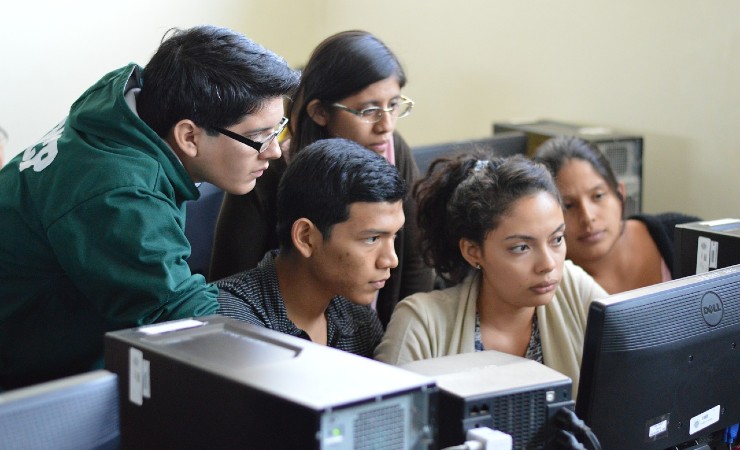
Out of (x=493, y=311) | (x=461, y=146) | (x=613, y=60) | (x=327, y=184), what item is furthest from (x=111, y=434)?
(x=613, y=60)

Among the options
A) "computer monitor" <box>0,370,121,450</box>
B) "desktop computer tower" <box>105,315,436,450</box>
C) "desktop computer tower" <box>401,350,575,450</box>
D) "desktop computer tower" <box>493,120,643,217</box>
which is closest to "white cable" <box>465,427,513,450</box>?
"desktop computer tower" <box>401,350,575,450</box>

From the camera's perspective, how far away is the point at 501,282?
188 cm

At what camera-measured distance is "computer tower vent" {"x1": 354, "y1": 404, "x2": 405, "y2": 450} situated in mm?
942

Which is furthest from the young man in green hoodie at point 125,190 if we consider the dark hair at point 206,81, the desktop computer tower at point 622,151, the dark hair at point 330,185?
the desktop computer tower at point 622,151

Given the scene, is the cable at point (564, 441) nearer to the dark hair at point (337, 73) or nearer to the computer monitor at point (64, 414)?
the computer monitor at point (64, 414)

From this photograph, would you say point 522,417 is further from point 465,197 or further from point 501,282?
point 465,197

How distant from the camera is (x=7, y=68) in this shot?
12.9 ft

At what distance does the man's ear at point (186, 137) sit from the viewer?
156 cm

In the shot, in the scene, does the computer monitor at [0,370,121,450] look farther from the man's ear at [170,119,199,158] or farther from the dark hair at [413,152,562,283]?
the dark hair at [413,152,562,283]

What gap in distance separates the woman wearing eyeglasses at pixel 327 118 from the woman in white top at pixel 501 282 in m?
0.23

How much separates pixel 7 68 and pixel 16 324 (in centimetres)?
271

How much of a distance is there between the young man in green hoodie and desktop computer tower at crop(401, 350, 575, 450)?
1.43 ft

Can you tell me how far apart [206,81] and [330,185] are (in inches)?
14.0

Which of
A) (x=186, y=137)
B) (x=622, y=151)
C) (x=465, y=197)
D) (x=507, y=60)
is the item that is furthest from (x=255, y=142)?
(x=507, y=60)
